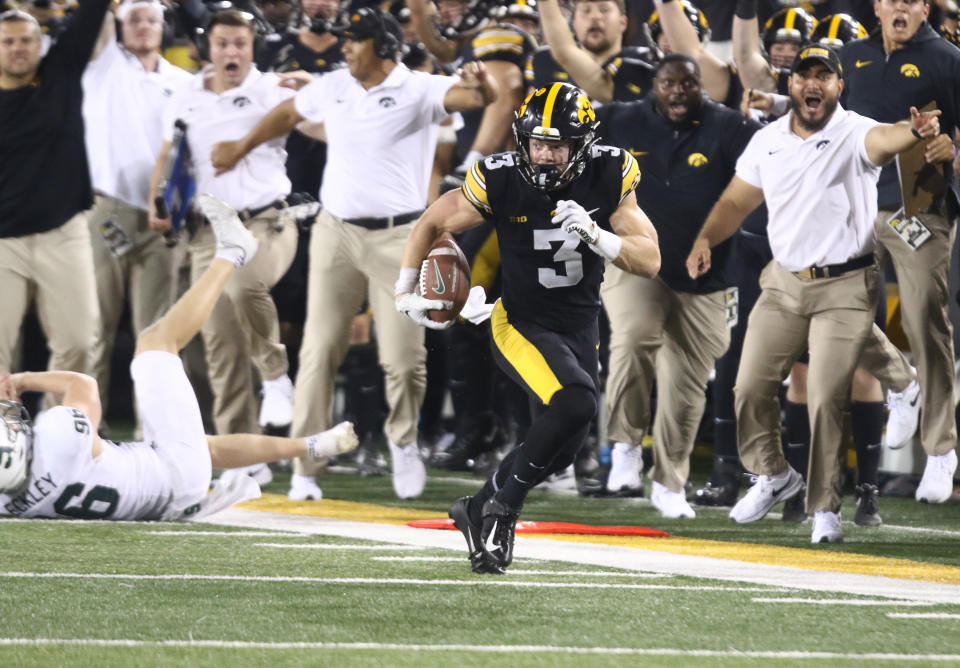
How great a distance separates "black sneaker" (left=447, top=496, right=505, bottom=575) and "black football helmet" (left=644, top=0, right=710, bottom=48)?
3869 millimetres

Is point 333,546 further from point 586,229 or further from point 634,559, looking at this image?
point 586,229

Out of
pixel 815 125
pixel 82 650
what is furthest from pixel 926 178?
pixel 82 650

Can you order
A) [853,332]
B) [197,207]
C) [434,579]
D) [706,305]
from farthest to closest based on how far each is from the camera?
[197,207] < [706,305] < [853,332] < [434,579]

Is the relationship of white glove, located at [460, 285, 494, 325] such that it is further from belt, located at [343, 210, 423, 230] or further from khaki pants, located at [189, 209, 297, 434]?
khaki pants, located at [189, 209, 297, 434]

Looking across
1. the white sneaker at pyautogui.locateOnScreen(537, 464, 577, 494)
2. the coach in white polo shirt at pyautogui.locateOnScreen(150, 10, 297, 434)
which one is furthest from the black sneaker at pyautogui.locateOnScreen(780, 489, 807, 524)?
the coach in white polo shirt at pyautogui.locateOnScreen(150, 10, 297, 434)

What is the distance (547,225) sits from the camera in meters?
5.68

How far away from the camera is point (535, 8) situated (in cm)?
1013

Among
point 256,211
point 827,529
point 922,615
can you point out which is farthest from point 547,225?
point 256,211

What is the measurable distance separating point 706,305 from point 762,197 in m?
0.93

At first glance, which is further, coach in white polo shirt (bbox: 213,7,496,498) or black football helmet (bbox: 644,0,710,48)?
black football helmet (bbox: 644,0,710,48)

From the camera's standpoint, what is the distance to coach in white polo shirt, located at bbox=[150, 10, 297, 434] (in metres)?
8.63

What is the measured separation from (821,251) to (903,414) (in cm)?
127

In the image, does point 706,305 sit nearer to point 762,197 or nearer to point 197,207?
point 762,197

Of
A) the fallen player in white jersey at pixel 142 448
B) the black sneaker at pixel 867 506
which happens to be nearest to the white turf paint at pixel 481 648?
the fallen player in white jersey at pixel 142 448
